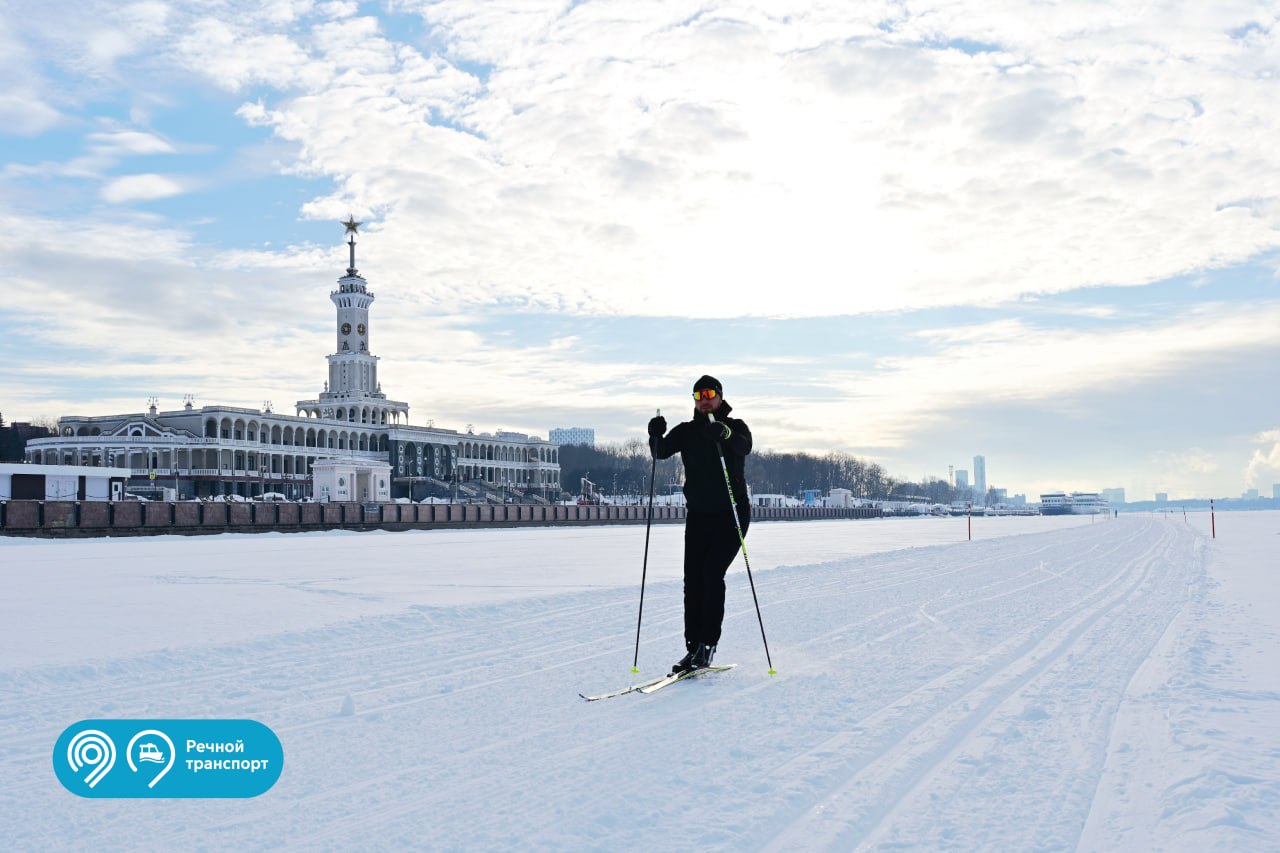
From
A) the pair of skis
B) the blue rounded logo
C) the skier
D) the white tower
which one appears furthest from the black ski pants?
the white tower

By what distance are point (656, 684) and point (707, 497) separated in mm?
1556

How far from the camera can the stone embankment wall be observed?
37406 mm

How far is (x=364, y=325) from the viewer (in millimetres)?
151000

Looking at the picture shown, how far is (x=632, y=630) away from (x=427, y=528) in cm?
4928

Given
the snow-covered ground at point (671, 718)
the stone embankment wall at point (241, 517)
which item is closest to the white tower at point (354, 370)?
the stone embankment wall at point (241, 517)

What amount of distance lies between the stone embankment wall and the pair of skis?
35779 millimetres

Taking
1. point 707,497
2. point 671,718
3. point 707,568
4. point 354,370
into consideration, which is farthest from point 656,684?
point 354,370

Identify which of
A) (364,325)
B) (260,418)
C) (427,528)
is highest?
(364,325)

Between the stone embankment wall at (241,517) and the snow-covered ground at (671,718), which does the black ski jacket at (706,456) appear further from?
the stone embankment wall at (241,517)

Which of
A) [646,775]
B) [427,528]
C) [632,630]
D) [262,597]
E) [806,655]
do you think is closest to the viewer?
[646,775]

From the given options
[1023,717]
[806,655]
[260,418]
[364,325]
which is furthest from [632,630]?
[364,325]

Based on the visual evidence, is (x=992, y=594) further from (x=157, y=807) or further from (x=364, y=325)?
(x=364, y=325)

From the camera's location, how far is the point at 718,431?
321 inches

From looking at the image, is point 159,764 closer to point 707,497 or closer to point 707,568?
point 707,568
